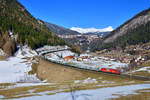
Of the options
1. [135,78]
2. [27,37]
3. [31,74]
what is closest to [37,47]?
[27,37]

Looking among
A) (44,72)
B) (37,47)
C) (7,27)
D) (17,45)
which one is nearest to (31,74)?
(44,72)

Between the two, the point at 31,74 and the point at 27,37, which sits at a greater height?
the point at 27,37

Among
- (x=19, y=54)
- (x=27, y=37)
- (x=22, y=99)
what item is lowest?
(x=22, y=99)

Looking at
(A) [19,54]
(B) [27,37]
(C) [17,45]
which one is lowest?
(A) [19,54]

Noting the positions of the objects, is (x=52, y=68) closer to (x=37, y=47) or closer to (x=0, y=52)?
(x=0, y=52)

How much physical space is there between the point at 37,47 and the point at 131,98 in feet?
581

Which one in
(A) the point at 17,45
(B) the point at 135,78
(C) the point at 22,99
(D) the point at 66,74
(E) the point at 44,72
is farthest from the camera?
(A) the point at 17,45

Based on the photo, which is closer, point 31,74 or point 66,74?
point 66,74

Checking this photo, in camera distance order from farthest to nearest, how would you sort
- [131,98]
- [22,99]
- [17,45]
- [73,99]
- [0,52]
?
[17,45] < [0,52] < [22,99] < [73,99] < [131,98]

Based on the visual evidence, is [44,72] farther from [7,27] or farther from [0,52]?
[7,27]

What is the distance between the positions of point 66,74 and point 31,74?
27414mm

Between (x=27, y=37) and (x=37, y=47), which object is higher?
(x=27, y=37)

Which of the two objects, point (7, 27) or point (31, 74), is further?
point (7, 27)

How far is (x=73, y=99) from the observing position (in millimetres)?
31781
